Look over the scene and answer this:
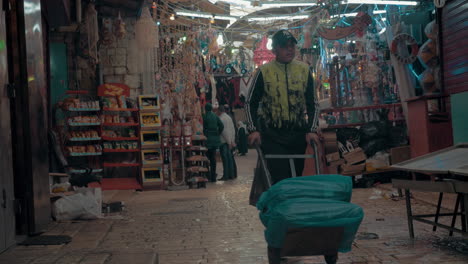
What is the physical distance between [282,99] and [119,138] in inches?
349

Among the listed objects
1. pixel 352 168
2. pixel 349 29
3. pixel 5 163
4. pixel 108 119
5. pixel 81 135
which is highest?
pixel 349 29

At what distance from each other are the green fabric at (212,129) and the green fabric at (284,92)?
998 cm

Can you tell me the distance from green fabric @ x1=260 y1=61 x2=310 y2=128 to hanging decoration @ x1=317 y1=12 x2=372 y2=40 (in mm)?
8086

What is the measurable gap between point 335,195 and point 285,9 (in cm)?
1648

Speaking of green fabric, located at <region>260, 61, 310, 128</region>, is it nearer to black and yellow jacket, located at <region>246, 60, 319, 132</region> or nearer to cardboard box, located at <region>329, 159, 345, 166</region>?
black and yellow jacket, located at <region>246, 60, 319, 132</region>

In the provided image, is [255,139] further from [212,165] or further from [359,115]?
[212,165]

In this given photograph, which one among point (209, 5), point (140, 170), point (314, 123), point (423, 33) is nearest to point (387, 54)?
point (423, 33)

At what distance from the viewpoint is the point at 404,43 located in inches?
504

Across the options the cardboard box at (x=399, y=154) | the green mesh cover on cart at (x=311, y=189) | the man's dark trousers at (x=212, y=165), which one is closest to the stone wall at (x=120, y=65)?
the man's dark trousers at (x=212, y=165)

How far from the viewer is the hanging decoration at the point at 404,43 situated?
12.6 metres

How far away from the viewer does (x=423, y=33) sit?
42.8 feet

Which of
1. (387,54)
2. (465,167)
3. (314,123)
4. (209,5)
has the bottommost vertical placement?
(465,167)

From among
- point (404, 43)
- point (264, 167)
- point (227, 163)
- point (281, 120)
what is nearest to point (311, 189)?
point (264, 167)

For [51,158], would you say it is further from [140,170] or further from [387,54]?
[387,54]
